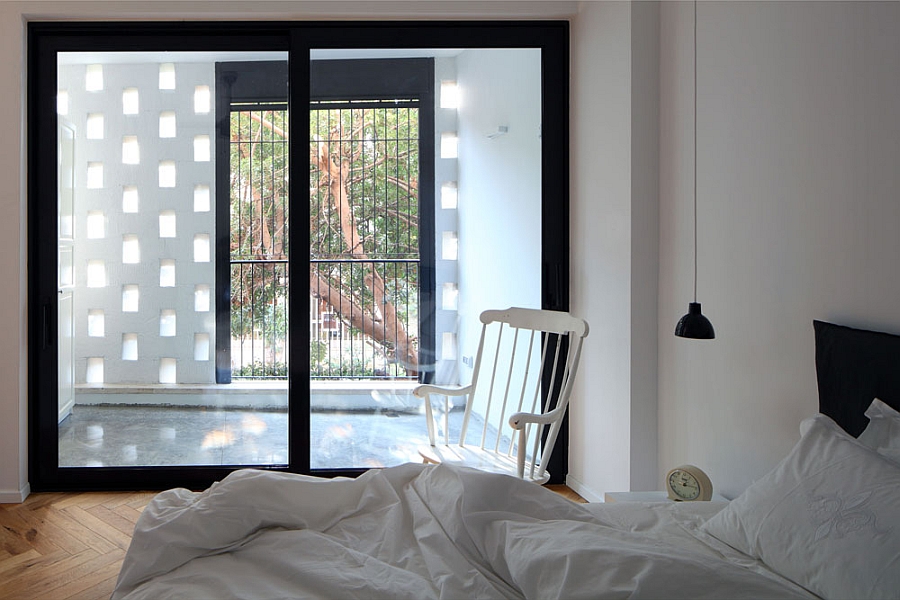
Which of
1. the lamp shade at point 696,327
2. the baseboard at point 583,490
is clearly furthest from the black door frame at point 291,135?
the lamp shade at point 696,327

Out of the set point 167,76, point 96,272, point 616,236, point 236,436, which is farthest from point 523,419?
point 167,76

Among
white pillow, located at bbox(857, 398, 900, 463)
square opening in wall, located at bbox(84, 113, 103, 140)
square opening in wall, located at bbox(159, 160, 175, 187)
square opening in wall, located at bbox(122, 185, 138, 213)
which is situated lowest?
white pillow, located at bbox(857, 398, 900, 463)

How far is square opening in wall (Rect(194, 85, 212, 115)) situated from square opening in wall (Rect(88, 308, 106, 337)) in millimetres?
1119

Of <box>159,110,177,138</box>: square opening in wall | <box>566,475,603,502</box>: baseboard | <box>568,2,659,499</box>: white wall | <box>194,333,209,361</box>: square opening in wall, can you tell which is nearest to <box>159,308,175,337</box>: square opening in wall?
<box>194,333,209,361</box>: square opening in wall

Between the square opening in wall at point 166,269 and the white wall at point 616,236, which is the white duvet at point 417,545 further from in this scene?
the square opening in wall at point 166,269

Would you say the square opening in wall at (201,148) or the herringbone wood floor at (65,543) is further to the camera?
the square opening in wall at (201,148)

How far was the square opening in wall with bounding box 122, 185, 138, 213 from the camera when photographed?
12.4ft

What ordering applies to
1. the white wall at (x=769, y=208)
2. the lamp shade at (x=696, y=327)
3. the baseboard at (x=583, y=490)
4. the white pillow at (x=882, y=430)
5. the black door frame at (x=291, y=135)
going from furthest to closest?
the black door frame at (x=291, y=135) < the baseboard at (x=583, y=490) < the lamp shade at (x=696, y=327) < the white wall at (x=769, y=208) < the white pillow at (x=882, y=430)

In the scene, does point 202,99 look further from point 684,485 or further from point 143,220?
point 684,485

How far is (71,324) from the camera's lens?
3.79 metres

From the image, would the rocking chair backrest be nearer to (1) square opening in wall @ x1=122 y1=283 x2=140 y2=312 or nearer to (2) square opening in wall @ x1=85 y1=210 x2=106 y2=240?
(1) square opening in wall @ x1=122 y1=283 x2=140 y2=312

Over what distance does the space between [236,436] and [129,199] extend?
1.31 metres

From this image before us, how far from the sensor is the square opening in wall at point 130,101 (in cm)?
376

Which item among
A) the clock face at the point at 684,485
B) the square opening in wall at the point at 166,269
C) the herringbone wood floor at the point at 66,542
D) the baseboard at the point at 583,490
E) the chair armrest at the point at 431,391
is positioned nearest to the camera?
the clock face at the point at 684,485
